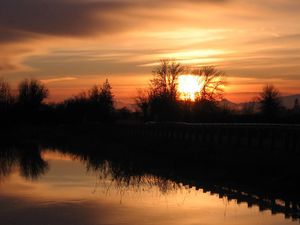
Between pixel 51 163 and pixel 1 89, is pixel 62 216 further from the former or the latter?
pixel 1 89

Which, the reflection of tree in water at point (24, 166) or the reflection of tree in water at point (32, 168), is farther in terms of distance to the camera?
the reflection of tree in water at point (24, 166)

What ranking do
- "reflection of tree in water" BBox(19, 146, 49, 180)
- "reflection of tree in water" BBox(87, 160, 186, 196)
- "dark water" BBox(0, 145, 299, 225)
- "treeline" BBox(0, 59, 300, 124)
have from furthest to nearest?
"treeline" BBox(0, 59, 300, 124) → "reflection of tree in water" BBox(19, 146, 49, 180) → "reflection of tree in water" BBox(87, 160, 186, 196) → "dark water" BBox(0, 145, 299, 225)

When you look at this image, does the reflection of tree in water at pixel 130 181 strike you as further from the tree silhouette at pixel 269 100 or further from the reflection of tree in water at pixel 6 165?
the tree silhouette at pixel 269 100

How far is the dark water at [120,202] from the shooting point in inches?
649

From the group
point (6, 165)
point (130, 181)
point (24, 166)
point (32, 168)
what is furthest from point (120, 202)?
point (6, 165)

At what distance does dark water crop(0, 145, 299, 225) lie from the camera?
16.5 meters

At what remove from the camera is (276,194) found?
21500mm

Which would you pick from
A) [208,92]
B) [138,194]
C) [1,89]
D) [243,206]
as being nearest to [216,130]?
[138,194]

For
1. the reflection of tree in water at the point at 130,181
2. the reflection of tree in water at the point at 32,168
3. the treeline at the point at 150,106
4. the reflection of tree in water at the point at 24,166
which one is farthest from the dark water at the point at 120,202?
the treeline at the point at 150,106

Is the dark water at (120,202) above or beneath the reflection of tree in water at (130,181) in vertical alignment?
above

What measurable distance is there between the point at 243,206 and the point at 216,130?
20798 mm

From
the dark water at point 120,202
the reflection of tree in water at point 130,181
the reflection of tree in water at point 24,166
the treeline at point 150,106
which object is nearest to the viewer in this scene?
the dark water at point 120,202

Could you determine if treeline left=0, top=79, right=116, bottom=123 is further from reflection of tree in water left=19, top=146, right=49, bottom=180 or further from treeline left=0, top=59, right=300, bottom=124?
reflection of tree in water left=19, top=146, right=49, bottom=180

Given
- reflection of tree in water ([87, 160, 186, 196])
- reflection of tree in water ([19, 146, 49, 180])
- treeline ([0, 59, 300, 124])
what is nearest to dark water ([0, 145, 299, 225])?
reflection of tree in water ([87, 160, 186, 196])
